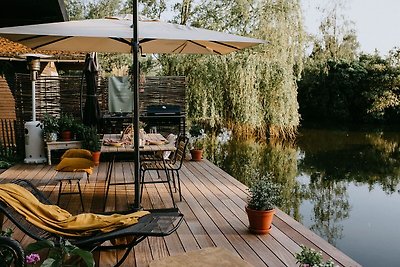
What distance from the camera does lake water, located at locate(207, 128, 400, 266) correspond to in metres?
6.50

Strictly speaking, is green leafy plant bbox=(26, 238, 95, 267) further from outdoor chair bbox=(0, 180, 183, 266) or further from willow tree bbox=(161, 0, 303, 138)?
willow tree bbox=(161, 0, 303, 138)

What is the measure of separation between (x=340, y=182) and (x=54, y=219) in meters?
8.34

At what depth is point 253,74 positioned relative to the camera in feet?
39.1

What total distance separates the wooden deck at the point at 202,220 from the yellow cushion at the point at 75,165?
42 centimetres

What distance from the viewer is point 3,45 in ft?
32.1

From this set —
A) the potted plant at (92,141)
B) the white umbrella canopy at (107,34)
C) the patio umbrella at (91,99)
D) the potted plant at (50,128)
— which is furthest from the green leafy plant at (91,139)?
the white umbrella canopy at (107,34)

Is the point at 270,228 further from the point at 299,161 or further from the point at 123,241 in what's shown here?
the point at 299,161

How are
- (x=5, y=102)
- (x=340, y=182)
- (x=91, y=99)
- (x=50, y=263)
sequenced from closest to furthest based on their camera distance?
(x=50, y=263) < (x=91, y=99) < (x=340, y=182) < (x=5, y=102)

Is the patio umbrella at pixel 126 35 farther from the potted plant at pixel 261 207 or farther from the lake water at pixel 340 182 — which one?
the lake water at pixel 340 182

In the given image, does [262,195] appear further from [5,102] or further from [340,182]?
[5,102]

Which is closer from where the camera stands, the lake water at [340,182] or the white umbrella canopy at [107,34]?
the white umbrella canopy at [107,34]

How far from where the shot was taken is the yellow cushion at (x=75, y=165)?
5.11m

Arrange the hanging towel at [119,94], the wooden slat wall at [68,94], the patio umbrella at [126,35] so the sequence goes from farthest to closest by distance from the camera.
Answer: the hanging towel at [119,94], the wooden slat wall at [68,94], the patio umbrella at [126,35]

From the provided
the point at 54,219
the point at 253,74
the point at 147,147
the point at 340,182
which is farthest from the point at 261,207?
the point at 253,74
